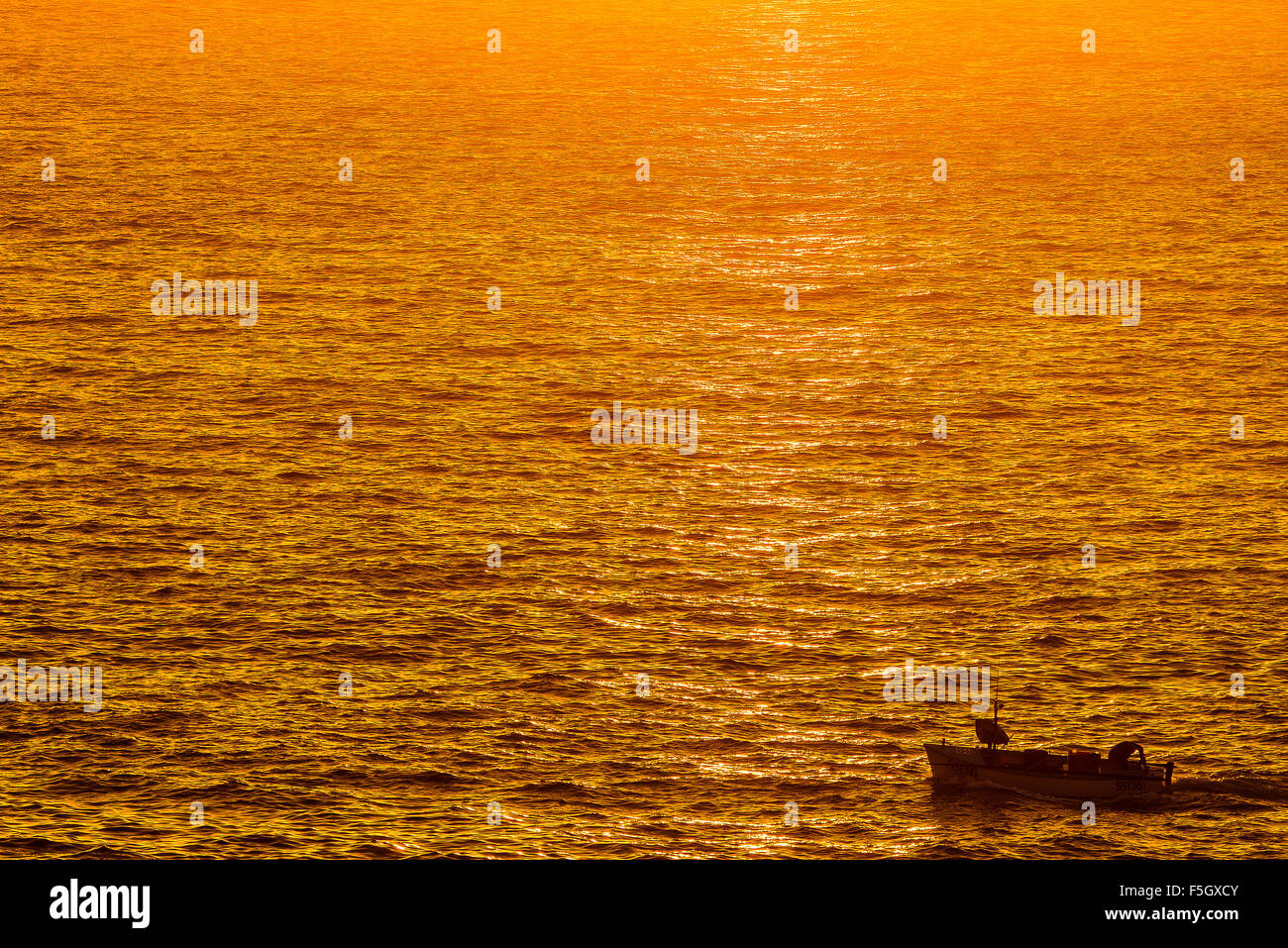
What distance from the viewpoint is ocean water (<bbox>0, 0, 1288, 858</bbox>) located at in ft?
285

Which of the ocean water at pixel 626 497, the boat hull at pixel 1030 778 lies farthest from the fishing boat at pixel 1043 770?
the ocean water at pixel 626 497

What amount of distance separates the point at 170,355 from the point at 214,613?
51.3 meters

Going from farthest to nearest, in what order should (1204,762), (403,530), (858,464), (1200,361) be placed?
(1200,361) → (858,464) → (403,530) → (1204,762)

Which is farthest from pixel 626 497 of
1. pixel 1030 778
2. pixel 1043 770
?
pixel 1030 778

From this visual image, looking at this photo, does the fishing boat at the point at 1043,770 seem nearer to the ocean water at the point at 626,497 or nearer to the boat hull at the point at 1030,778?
the boat hull at the point at 1030,778

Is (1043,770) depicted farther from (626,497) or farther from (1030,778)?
(626,497)

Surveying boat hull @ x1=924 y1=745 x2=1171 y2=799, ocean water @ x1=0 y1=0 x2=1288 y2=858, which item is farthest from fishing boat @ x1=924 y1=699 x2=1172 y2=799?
ocean water @ x1=0 y1=0 x2=1288 y2=858

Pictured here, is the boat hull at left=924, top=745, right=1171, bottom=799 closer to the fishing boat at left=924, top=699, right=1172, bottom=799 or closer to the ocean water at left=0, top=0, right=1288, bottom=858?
the fishing boat at left=924, top=699, right=1172, bottom=799

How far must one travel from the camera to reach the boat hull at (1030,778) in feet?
262

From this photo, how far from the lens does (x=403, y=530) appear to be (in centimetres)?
12194

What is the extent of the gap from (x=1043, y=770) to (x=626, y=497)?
53.5m

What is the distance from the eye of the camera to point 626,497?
128125mm
